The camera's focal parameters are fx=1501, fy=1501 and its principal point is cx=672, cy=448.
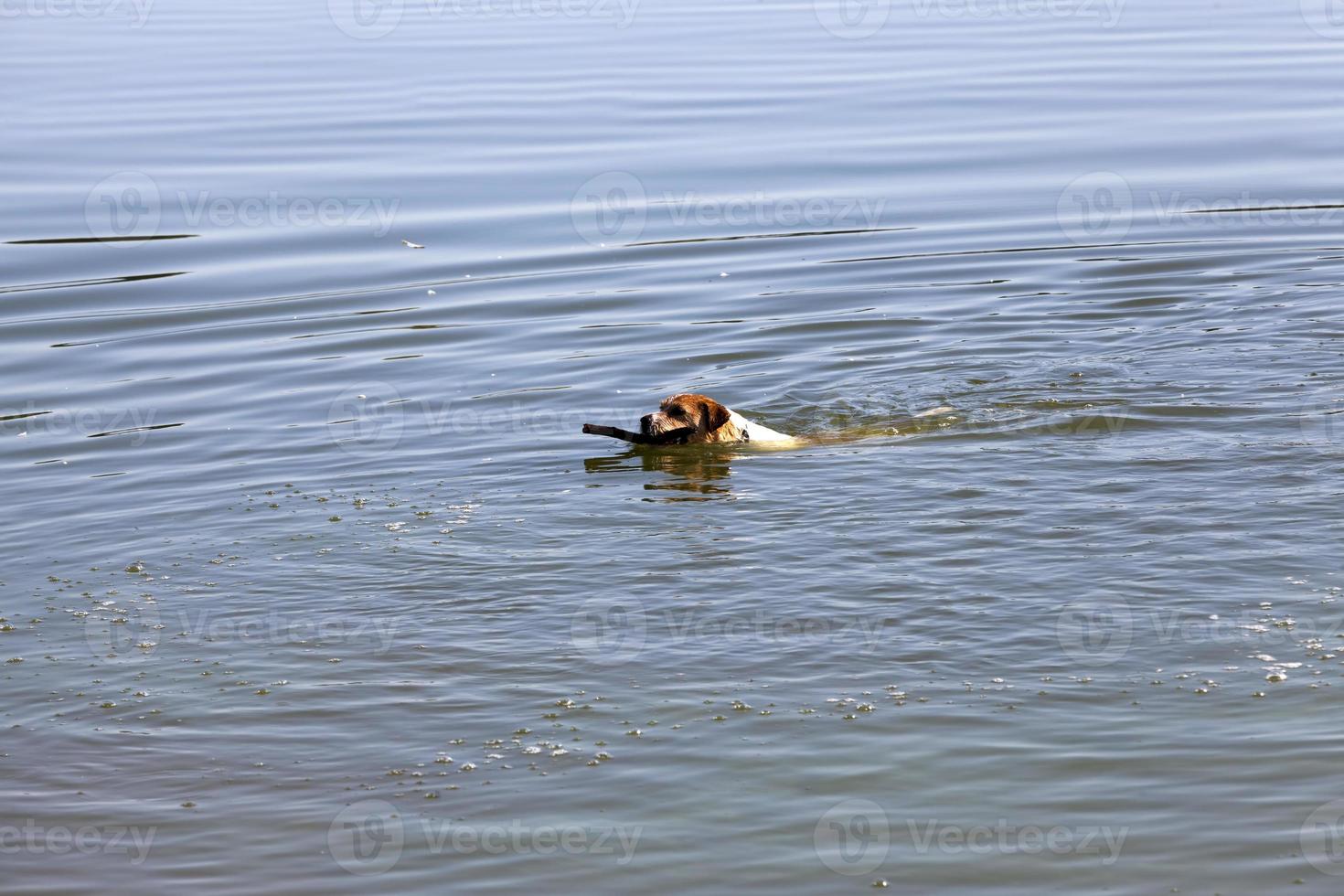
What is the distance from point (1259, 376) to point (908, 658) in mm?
5292

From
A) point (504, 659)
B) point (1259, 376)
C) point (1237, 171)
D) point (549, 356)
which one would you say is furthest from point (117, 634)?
point (1237, 171)

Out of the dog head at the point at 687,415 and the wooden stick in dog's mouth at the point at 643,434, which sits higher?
the dog head at the point at 687,415

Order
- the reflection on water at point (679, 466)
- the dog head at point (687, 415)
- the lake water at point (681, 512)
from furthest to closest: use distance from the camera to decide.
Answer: the dog head at point (687, 415), the reflection on water at point (679, 466), the lake water at point (681, 512)

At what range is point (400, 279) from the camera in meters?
16.1

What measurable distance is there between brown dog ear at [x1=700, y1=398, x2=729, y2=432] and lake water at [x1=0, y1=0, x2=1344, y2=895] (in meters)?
0.25

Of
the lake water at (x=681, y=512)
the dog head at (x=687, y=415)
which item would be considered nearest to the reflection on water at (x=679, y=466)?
the lake water at (x=681, y=512)

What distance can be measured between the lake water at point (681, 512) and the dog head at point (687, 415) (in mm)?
265

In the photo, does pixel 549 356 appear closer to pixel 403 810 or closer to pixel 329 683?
pixel 329 683

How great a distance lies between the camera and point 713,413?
10258mm

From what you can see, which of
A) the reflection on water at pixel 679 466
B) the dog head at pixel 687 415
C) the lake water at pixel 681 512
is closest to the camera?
the lake water at pixel 681 512

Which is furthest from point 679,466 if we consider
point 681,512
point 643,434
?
point 681,512

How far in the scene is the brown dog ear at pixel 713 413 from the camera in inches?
403

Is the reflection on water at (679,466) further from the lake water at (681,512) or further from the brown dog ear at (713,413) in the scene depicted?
the brown dog ear at (713,413)

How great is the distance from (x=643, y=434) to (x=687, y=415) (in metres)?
0.35
